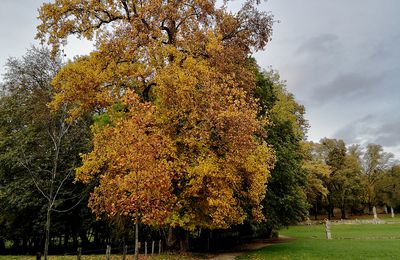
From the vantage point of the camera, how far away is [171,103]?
614 inches

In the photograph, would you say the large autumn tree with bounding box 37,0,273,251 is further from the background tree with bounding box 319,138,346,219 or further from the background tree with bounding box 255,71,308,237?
the background tree with bounding box 319,138,346,219

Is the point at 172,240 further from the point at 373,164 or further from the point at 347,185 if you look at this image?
the point at 373,164

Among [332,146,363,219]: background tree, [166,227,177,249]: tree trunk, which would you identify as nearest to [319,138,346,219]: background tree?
[332,146,363,219]: background tree

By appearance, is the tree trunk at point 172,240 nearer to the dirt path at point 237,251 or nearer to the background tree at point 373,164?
the dirt path at point 237,251

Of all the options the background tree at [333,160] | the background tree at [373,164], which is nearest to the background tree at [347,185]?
the background tree at [333,160]

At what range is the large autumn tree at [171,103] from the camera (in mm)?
12359

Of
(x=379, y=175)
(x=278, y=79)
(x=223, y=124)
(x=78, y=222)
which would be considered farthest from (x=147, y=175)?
(x=379, y=175)

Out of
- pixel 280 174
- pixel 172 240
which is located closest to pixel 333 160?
pixel 280 174

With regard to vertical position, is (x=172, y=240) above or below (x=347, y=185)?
below

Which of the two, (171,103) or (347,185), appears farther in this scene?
(347,185)

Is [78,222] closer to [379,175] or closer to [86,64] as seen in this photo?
[86,64]

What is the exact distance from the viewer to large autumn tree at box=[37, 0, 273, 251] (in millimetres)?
12359

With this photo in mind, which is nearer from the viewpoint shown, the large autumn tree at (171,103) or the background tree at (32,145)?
the large autumn tree at (171,103)

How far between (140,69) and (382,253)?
59.8 ft
